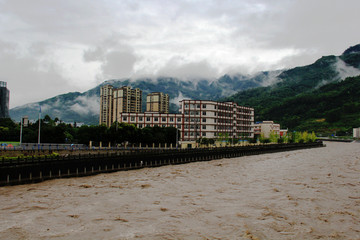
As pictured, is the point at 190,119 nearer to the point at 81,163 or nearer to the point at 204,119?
the point at 204,119

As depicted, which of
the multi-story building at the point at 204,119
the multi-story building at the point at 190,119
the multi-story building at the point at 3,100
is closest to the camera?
the multi-story building at the point at 190,119

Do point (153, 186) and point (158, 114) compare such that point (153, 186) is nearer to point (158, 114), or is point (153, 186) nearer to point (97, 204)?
point (97, 204)

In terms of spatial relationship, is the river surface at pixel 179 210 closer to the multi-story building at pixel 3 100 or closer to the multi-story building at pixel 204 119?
the multi-story building at pixel 204 119

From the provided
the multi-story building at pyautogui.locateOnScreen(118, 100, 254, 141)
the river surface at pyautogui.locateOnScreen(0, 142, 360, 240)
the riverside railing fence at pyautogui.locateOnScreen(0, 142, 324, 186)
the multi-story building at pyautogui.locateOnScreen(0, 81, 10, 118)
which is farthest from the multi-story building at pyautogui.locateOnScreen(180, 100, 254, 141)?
the multi-story building at pyautogui.locateOnScreen(0, 81, 10, 118)

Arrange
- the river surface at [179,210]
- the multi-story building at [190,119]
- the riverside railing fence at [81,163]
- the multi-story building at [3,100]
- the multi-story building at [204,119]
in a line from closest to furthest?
the river surface at [179,210], the riverside railing fence at [81,163], the multi-story building at [190,119], the multi-story building at [204,119], the multi-story building at [3,100]

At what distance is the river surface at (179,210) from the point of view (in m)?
19.9

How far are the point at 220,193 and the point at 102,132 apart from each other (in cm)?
6945

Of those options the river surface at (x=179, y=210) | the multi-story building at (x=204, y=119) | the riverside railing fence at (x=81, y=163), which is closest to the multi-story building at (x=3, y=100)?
the multi-story building at (x=204, y=119)

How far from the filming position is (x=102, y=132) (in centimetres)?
9494

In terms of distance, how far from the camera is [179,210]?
25219 millimetres

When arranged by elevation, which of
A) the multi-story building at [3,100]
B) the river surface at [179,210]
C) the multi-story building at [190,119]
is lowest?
the river surface at [179,210]

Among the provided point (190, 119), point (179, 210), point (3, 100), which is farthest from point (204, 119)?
point (3, 100)

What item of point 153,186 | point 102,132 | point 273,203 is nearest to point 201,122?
point 102,132

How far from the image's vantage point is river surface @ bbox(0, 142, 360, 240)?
19875mm
